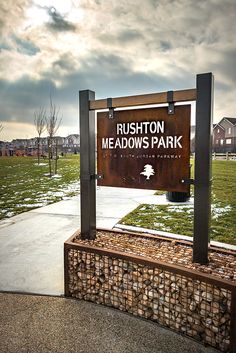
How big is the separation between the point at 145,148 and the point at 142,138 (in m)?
0.11

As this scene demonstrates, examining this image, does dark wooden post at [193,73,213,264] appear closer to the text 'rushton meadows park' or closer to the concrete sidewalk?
the text 'rushton meadows park'

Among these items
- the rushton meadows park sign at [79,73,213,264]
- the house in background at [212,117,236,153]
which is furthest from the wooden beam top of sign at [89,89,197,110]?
the house in background at [212,117,236,153]

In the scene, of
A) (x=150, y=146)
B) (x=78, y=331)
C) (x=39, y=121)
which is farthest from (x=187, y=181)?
(x=39, y=121)

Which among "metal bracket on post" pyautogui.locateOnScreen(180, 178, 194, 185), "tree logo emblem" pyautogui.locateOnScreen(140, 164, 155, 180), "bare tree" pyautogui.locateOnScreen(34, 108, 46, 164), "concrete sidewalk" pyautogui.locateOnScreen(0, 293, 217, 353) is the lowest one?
"concrete sidewalk" pyautogui.locateOnScreen(0, 293, 217, 353)

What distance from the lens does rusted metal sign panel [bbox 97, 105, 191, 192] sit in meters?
2.53

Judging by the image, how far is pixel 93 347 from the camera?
204cm

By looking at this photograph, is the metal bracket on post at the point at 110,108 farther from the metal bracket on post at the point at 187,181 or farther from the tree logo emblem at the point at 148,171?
the metal bracket on post at the point at 187,181

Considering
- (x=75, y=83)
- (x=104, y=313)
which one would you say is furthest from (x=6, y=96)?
(x=104, y=313)

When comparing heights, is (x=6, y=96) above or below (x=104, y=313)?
above

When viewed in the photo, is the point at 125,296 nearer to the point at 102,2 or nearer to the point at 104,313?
the point at 104,313

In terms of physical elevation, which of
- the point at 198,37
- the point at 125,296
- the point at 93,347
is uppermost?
the point at 198,37

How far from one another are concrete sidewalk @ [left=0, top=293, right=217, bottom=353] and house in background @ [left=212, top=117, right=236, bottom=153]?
49.4m

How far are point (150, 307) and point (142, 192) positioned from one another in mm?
Answer: 6842

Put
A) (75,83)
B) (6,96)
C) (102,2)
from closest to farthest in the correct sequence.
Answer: (102,2) → (75,83) → (6,96)
